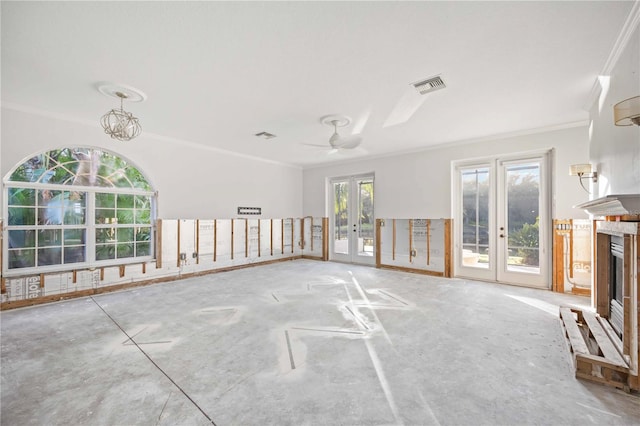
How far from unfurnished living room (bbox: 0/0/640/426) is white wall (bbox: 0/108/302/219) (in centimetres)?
5

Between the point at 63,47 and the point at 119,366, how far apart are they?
287 cm

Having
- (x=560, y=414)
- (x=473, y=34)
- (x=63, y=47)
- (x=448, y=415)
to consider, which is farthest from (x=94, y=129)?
(x=560, y=414)

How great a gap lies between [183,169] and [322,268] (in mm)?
3785

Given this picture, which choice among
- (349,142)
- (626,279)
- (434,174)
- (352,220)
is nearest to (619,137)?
(626,279)

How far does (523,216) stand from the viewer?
16.9ft

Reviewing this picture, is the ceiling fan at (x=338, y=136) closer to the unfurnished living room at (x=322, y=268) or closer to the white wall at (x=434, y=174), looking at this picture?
the unfurnished living room at (x=322, y=268)

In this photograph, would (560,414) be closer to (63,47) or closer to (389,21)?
(389,21)

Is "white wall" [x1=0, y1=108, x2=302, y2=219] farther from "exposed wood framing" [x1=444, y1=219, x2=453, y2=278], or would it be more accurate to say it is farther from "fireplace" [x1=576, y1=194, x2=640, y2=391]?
"fireplace" [x1=576, y1=194, x2=640, y2=391]

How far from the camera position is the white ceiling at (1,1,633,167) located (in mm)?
2150

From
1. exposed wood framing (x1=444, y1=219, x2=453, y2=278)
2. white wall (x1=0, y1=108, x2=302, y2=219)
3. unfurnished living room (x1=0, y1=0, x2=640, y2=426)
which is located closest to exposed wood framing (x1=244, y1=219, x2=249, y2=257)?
unfurnished living room (x1=0, y1=0, x2=640, y2=426)

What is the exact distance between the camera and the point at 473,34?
7.78 feet

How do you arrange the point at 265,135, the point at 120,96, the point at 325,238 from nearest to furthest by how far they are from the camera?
the point at 120,96
the point at 265,135
the point at 325,238

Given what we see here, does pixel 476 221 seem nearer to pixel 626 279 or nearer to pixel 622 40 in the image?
pixel 626 279

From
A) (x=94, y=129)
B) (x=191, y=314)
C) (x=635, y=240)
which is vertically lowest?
(x=191, y=314)
